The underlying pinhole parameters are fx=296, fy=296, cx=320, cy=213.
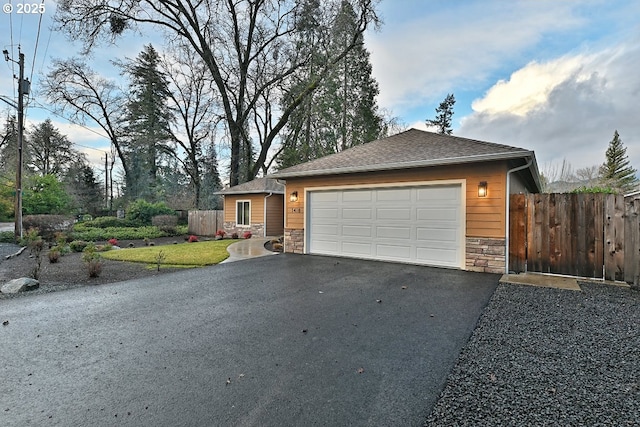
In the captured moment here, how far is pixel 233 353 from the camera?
9.35 ft

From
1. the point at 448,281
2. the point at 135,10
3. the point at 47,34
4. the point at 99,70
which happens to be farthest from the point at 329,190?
the point at 99,70

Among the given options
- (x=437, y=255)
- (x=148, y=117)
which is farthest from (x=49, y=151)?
(x=437, y=255)

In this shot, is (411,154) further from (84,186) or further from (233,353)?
(84,186)

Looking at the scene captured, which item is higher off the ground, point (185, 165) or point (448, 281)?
point (185, 165)

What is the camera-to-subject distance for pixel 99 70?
→ 21734mm

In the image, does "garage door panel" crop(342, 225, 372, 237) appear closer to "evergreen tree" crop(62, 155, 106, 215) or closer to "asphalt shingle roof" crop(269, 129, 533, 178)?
"asphalt shingle roof" crop(269, 129, 533, 178)

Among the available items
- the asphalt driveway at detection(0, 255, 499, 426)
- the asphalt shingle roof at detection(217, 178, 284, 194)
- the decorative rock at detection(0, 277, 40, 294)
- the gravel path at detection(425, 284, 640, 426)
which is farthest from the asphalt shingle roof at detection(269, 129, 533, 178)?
the decorative rock at detection(0, 277, 40, 294)

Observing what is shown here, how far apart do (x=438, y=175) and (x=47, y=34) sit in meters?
16.5

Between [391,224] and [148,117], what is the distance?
22.7 m

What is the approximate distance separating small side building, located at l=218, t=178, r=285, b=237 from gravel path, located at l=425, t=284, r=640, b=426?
11797 millimetres

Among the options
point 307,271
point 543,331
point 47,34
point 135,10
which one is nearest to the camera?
point 543,331

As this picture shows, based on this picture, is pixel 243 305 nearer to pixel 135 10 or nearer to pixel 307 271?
pixel 307 271

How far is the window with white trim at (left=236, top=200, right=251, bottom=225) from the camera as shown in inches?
605
